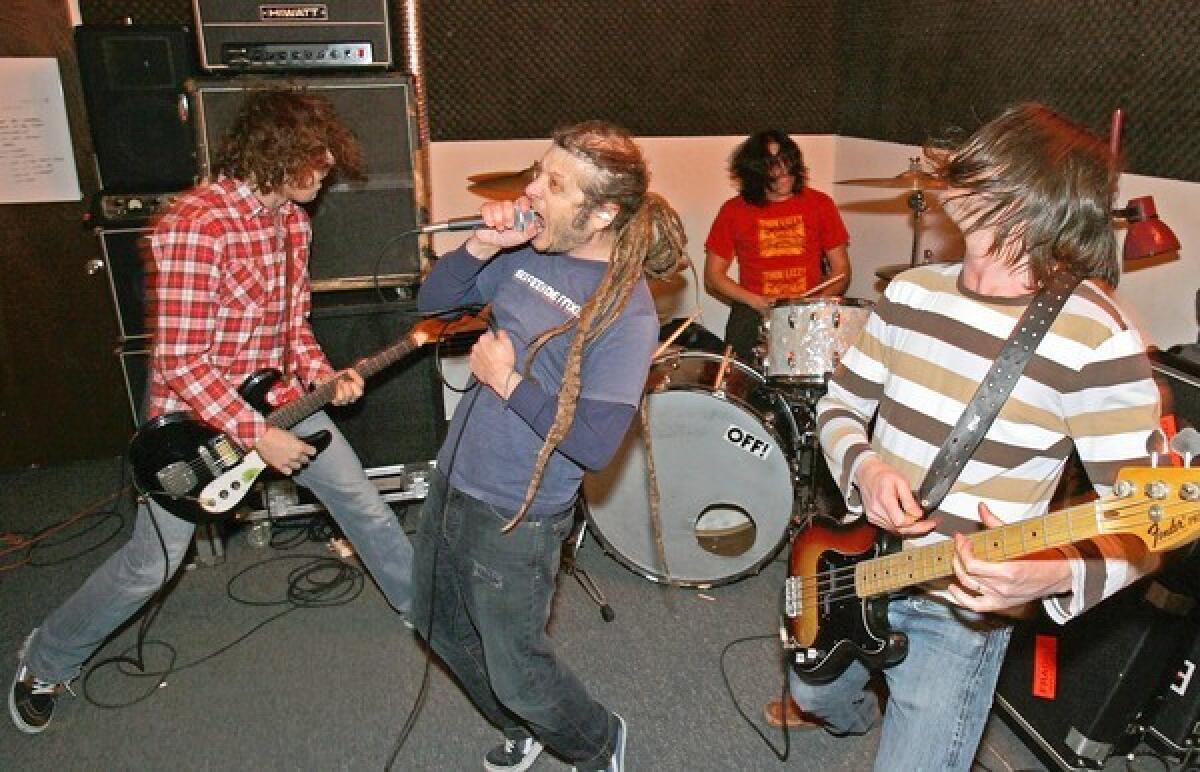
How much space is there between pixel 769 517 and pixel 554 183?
1701mm

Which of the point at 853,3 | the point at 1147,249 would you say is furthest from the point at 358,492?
the point at 853,3

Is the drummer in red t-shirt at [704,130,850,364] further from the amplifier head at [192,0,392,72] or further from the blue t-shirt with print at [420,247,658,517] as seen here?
the blue t-shirt with print at [420,247,658,517]

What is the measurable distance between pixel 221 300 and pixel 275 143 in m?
0.46

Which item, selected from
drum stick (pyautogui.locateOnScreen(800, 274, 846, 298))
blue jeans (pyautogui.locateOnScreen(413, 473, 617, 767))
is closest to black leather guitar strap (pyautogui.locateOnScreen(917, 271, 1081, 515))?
blue jeans (pyautogui.locateOnScreen(413, 473, 617, 767))

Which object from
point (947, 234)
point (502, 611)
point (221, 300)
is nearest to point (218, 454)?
point (221, 300)

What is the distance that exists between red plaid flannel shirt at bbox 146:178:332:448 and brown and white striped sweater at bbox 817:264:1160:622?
1607mm

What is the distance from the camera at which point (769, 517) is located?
119 inches

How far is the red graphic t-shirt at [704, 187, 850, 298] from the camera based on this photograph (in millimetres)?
4047

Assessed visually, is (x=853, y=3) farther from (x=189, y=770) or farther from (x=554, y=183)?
(x=189, y=770)

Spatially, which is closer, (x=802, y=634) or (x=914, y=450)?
(x=914, y=450)

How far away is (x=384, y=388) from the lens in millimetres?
3422

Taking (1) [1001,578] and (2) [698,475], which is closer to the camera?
(1) [1001,578]

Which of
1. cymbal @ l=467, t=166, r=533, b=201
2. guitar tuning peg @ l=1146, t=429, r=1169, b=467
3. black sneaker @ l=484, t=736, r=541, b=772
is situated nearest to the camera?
guitar tuning peg @ l=1146, t=429, r=1169, b=467

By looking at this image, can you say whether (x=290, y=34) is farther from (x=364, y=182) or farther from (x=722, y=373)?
(x=722, y=373)
